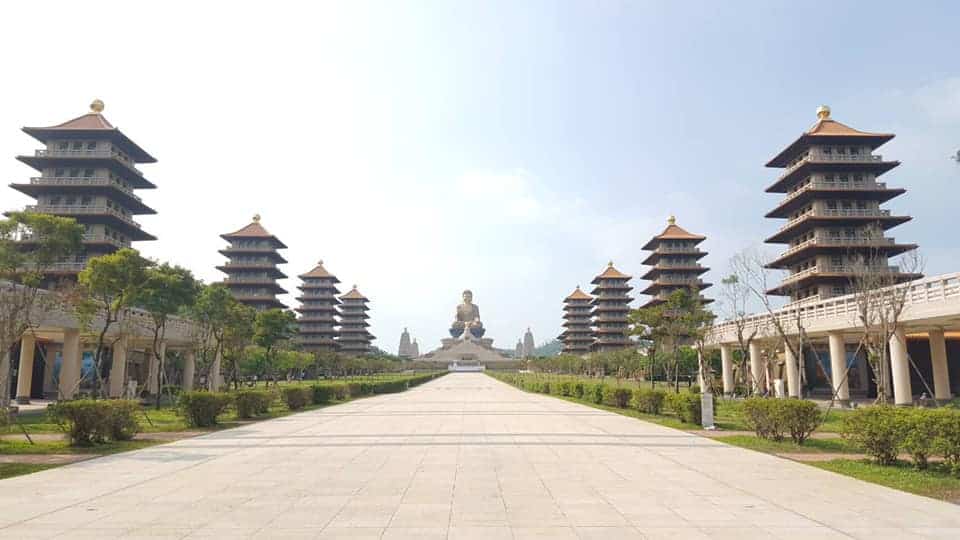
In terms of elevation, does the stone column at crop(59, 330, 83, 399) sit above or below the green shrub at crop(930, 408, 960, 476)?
above

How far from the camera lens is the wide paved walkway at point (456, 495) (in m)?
7.20

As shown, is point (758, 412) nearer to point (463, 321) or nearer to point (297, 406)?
point (297, 406)

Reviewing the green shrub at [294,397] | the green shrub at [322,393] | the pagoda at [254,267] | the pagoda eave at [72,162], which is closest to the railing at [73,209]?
the pagoda eave at [72,162]

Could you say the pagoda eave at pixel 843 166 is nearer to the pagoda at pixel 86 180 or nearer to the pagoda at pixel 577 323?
the pagoda at pixel 86 180

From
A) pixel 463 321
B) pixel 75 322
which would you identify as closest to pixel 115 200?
pixel 75 322

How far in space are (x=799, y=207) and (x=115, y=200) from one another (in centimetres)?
5772

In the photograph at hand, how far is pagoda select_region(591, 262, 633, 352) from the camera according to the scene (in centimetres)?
9462

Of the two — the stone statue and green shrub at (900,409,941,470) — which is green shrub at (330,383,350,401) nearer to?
green shrub at (900,409,941,470)

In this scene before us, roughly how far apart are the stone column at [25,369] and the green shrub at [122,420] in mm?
23704

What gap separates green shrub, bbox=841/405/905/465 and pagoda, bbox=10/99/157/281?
50.4 m

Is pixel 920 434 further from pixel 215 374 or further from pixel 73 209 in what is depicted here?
pixel 73 209

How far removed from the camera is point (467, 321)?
140 metres

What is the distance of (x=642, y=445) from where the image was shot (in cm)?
1484

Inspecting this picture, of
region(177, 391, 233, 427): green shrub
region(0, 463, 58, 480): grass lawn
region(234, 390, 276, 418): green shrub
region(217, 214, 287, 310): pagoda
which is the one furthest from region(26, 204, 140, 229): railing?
region(0, 463, 58, 480): grass lawn
